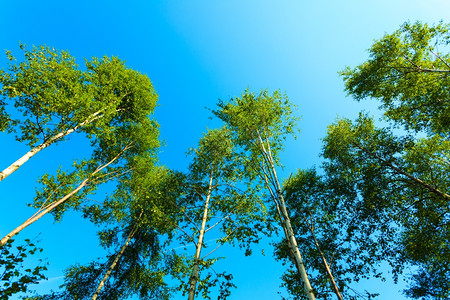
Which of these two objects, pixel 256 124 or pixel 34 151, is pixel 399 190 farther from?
pixel 34 151

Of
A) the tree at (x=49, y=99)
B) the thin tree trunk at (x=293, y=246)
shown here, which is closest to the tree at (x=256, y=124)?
the thin tree trunk at (x=293, y=246)

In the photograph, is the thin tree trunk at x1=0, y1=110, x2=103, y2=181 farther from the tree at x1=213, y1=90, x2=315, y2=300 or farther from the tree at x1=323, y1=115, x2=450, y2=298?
the tree at x1=323, y1=115, x2=450, y2=298

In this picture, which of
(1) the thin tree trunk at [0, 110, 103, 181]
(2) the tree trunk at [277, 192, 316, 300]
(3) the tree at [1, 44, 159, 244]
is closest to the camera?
(2) the tree trunk at [277, 192, 316, 300]

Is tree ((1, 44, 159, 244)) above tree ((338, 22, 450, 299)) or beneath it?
above

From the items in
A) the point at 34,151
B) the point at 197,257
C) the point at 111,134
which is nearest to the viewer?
the point at 197,257

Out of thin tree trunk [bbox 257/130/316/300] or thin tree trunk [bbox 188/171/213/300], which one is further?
thin tree trunk [bbox 188/171/213/300]

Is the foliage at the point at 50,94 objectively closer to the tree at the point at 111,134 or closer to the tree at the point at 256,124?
the tree at the point at 111,134

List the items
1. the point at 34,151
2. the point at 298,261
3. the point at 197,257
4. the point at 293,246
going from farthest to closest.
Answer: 1. the point at 34,151
2. the point at 197,257
3. the point at 293,246
4. the point at 298,261

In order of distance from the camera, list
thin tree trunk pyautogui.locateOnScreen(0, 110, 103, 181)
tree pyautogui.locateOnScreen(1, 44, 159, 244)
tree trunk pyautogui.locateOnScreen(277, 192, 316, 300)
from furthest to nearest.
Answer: tree pyautogui.locateOnScreen(1, 44, 159, 244), thin tree trunk pyautogui.locateOnScreen(0, 110, 103, 181), tree trunk pyautogui.locateOnScreen(277, 192, 316, 300)

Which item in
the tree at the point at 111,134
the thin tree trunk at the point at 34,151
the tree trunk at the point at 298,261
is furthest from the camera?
the tree at the point at 111,134

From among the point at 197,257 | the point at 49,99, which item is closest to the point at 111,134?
the point at 49,99

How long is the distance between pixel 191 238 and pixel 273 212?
8.46 m

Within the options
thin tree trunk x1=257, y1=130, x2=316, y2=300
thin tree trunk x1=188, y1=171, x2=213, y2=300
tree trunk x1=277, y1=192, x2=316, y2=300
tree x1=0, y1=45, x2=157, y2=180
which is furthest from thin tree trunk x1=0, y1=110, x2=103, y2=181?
tree trunk x1=277, y1=192, x2=316, y2=300

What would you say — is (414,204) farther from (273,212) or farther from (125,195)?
(125,195)
